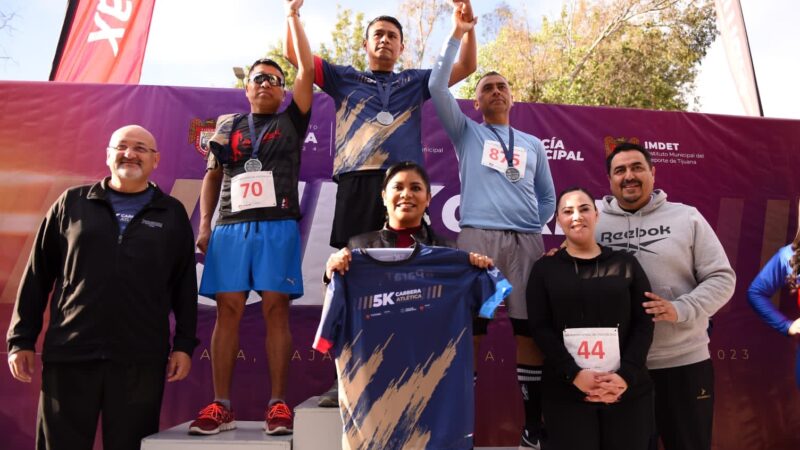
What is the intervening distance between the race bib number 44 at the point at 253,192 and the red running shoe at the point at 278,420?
1.00 m

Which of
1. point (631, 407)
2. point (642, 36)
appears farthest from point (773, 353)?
point (642, 36)

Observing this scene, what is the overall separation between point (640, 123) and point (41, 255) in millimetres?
4118

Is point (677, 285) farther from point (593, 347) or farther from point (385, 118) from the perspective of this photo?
point (385, 118)

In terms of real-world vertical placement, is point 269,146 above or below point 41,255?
above

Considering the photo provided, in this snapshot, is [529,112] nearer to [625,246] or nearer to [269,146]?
[625,246]

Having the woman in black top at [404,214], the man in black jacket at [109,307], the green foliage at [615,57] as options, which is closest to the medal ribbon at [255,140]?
the man in black jacket at [109,307]

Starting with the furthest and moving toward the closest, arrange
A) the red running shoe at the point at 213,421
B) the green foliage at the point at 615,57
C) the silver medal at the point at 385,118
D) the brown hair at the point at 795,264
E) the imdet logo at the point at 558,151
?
the green foliage at the point at 615,57 → the imdet logo at the point at 558,151 → the brown hair at the point at 795,264 → the silver medal at the point at 385,118 → the red running shoe at the point at 213,421

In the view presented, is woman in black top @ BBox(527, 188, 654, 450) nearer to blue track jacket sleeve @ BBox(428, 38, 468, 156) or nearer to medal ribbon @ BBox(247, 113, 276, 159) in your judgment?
blue track jacket sleeve @ BBox(428, 38, 468, 156)

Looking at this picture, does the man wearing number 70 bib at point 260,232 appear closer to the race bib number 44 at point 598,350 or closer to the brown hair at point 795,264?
the race bib number 44 at point 598,350

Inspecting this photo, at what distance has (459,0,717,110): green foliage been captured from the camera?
14203 millimetres

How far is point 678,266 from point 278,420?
81.0 inches

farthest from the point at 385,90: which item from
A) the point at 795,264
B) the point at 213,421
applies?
the point at 795,264

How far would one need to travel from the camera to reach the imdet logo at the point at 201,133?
4113mm

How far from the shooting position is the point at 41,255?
264 centimetres
